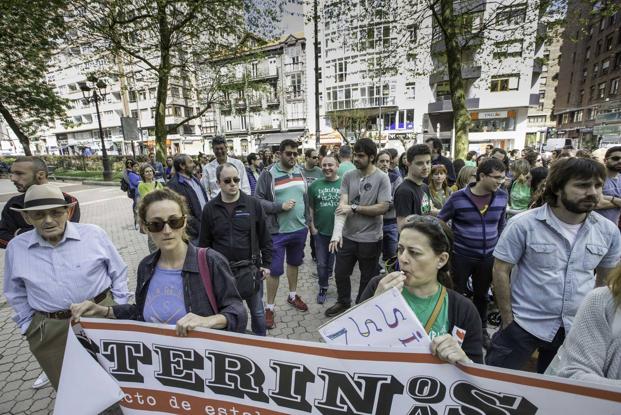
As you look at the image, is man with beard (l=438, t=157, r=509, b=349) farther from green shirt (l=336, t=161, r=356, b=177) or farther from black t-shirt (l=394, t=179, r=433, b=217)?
green shirt (l=336, t=161, r=356, b=177)

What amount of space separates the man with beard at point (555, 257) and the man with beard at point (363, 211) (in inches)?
61.0

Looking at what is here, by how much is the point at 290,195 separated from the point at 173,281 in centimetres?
234

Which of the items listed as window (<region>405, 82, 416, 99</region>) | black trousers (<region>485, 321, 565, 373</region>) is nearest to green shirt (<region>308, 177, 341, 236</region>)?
black trousers (<region>485, 321, 565, 373</region>)

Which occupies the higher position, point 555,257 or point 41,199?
point 41,199

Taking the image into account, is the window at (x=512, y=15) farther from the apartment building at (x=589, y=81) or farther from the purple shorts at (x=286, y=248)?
the apartment building at (x=589, y=81)

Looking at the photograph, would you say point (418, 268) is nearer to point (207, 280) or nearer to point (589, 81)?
point (207, 280)

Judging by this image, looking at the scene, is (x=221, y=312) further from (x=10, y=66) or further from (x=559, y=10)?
(x=10, y=66)

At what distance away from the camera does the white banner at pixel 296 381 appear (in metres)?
1.27

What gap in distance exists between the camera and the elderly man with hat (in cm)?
207

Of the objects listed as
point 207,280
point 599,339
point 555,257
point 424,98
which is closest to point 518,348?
point 555,257

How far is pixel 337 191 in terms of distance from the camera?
4.23 metres

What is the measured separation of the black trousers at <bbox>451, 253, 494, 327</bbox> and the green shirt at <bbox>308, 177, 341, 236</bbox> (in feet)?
5.43

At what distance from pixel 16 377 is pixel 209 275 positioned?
3102 millimetres

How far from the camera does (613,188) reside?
11.6 ft
